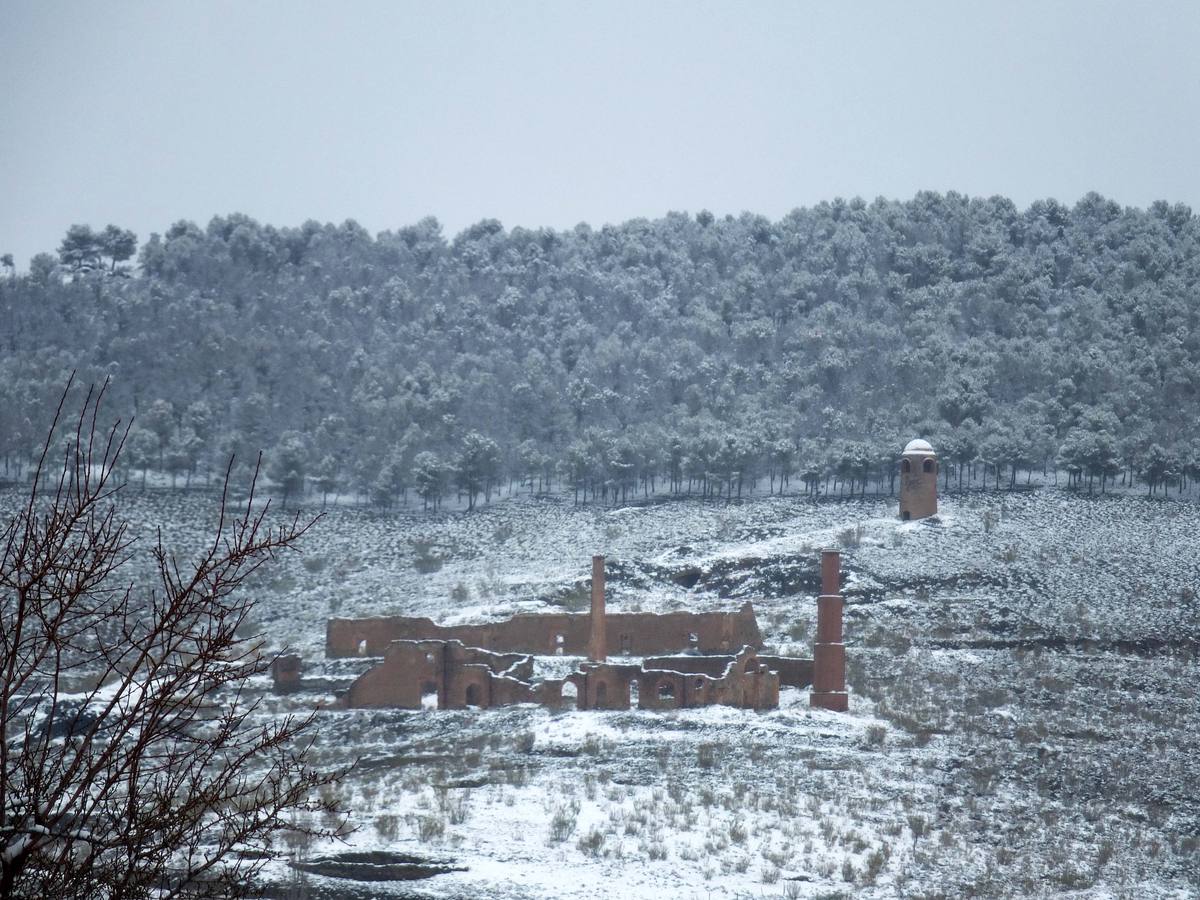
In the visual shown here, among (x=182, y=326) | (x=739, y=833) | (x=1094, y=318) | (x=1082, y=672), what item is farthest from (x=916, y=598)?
(x=182, y=326)

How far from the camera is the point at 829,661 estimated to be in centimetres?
4575

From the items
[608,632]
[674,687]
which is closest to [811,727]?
[674,687]

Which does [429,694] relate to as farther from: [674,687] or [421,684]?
[674,687]

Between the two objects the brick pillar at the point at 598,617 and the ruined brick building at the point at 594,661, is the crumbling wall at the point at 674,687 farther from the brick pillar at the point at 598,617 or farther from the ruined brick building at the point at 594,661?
the brick pillar at the point at 598,617

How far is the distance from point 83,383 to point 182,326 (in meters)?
13.0

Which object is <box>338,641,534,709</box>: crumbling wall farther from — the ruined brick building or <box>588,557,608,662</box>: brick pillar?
<box>588,557,608,662</box>: brick pillar

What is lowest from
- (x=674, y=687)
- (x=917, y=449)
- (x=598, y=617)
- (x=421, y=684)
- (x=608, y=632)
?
(x=421, y=684)

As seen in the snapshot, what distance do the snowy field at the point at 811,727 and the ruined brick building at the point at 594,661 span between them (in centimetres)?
117

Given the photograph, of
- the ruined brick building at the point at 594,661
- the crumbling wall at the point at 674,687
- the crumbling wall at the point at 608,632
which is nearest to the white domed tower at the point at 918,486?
the crumbling wall at the point at 608,632

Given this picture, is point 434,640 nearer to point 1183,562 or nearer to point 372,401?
point 1183,562

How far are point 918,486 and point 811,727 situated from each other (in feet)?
86.1

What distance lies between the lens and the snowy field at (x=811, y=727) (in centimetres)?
3189

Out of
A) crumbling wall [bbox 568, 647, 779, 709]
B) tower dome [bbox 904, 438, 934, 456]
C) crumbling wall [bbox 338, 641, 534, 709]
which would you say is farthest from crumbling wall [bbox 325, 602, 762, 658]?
tower dome [bbox 904, 438, 934, 456]

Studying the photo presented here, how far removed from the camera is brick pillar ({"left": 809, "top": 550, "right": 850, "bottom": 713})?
45.3 metres
